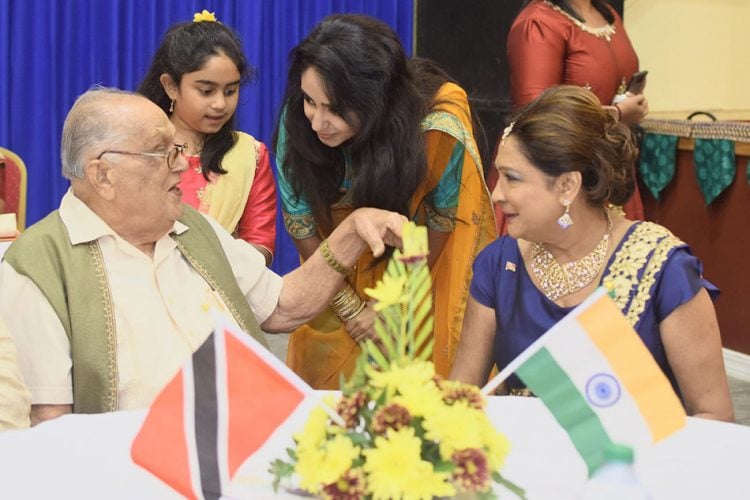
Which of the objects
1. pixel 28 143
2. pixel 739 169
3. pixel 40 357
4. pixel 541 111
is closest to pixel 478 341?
pixel 541 111

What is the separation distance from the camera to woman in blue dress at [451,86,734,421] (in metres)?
2.22

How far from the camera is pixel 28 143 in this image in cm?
516

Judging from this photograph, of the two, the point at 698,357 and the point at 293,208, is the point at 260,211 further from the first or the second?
the point at 698,357

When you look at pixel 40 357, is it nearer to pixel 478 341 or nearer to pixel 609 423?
pixel 478 341

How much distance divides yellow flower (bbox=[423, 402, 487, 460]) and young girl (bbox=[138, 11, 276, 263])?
2.08 metres

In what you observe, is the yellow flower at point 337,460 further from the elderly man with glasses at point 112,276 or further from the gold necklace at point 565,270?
the gold necklace at point 565,270

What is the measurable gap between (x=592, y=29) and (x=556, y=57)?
7.7 inches

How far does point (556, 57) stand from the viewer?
368 cm

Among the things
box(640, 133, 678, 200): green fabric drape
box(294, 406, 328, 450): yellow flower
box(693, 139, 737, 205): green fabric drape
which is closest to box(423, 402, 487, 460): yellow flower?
box(294, 406, 328, 450): yellow flower

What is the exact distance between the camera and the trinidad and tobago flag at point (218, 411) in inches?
54.4

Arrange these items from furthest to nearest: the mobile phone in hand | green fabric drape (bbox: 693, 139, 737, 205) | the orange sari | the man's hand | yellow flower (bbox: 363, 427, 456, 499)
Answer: green fabric drape (bbox: 693, 139, 737, 205)
the mobile phone in hand
the orange sari
the man's hand
yellow flower (bbox: 363, 427, 456, 499)

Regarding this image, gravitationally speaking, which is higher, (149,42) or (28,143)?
(149,42)

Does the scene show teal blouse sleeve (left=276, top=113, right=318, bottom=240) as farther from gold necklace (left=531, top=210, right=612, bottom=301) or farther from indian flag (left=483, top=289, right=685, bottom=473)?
indian flag (left=483, top=289, right=685, bottom=473)

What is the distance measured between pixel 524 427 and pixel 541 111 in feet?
2.63
